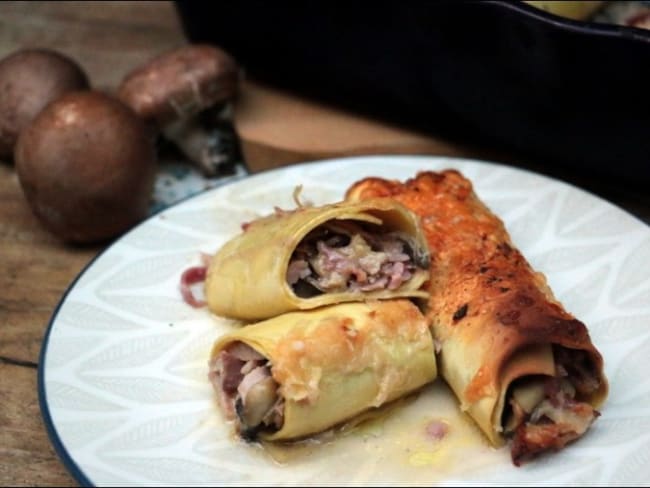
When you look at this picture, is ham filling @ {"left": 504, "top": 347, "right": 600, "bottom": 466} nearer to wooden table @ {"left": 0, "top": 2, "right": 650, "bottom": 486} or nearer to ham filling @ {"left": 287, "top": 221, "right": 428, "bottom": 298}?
ham filling @ {"left": 287, "top": 221, "right": 428, "bottom": 298}

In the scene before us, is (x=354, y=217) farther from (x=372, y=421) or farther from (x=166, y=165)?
(x=166, y=165)

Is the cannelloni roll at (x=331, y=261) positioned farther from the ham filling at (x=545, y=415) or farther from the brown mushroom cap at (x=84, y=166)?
the brown mushroom cap at (x=84, y=166)

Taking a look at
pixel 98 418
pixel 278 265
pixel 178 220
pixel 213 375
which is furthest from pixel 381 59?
pixel 98 418

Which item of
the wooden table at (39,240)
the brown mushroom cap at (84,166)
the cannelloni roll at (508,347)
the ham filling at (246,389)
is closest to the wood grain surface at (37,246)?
the wooden table at (39,240)

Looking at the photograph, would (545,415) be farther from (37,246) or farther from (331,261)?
(37,246)

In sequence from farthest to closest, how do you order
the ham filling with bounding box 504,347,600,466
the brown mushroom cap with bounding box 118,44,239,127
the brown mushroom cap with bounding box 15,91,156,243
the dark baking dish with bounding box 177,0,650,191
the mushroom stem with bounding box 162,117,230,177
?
the mushroom stem with bounding box 162,117,230,177 → the brown mushroom cap with bounding box 118,44,239,127 → the brown mushroom cap with bounding box 15,91,156,243 → the dark baking dish with bounding box 177,0,650,191 → the ham filling with bounding box 504,347,600,466

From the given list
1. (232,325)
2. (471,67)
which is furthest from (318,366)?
(471,67)

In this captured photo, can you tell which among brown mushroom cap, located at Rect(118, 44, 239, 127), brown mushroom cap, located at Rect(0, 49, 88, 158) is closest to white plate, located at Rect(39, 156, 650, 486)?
brown mushroom cap, located at Rect(118, 44, 239, 127)

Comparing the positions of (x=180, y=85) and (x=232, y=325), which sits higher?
(x=180, y=85)
